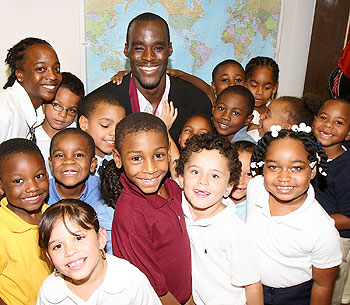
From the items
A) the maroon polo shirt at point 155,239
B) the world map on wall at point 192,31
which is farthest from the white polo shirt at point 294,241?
the world map on wall at point 192,31

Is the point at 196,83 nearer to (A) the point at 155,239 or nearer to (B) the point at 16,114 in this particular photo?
(B) the point at 16,114

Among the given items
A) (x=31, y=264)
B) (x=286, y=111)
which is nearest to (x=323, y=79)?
(x=286, y=111)

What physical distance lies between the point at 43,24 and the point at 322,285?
11.1ft

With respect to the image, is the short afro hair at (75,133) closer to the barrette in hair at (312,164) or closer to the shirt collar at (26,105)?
the shirt collar at (26,105)

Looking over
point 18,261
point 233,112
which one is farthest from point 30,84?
A: point 233,112

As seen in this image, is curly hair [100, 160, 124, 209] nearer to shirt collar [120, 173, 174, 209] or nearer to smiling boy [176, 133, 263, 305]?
shirt collar [120, 173, 174, 209]

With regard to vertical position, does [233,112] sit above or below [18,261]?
above

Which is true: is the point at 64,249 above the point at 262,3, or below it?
below

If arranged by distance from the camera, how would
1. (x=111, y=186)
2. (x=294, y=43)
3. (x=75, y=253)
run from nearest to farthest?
1. (x=75, y=253)
2. (x=111, y=186)
3. (x=294, y=43)

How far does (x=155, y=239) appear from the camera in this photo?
1.54m

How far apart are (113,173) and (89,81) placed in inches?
92.5

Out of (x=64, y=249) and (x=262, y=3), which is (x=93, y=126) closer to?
(x=64, y=249)

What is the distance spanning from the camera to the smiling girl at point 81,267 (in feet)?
4.41

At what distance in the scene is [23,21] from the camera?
3570 mm
